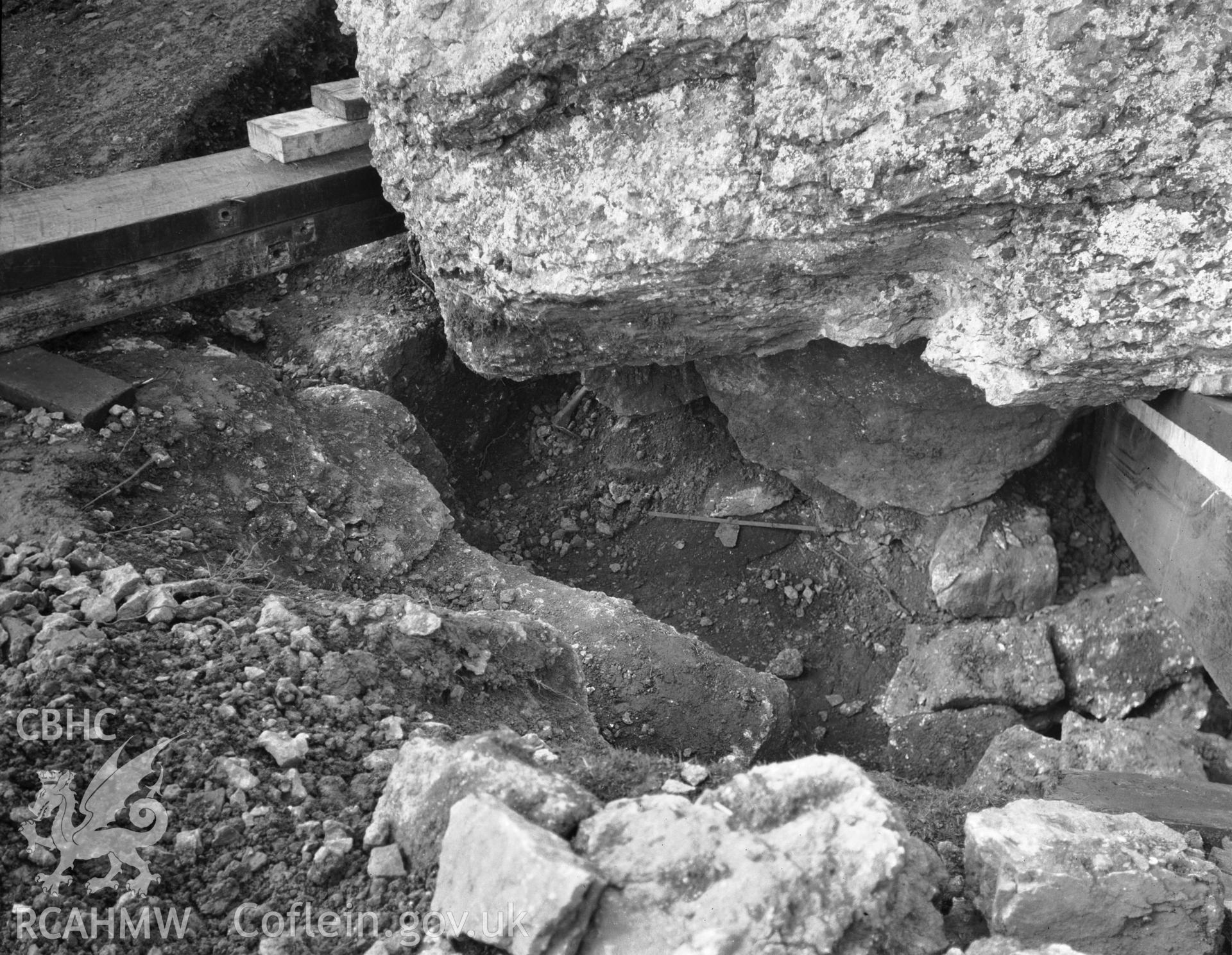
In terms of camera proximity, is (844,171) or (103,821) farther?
(844,171)

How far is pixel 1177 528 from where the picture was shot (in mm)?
2945

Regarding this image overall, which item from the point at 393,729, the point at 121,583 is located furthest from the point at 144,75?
the point at 393,729

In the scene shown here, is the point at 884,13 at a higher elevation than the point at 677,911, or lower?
higher

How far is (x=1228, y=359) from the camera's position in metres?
2.52

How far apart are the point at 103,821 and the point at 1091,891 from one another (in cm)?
175

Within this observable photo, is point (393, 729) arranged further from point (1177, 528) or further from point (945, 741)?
point (1177, 528)

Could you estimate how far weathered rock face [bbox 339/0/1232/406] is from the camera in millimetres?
2234

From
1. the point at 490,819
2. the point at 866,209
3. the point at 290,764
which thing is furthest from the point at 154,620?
the point at 866,209

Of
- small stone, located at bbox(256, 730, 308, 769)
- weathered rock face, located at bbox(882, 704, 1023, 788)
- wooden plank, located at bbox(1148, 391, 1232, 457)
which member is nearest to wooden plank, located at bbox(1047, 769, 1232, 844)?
weathered rock face, located at bbox(882, 704, 1023, 788)

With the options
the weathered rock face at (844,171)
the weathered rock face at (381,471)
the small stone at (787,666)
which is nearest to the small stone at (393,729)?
the weathered rock face at (381,471)

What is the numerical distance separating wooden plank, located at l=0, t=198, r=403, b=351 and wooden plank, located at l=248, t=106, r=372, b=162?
0.20 m

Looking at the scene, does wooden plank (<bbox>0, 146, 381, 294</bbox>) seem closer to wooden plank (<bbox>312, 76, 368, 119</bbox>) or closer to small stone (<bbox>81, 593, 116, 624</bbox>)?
wooden plank (<bbox>312, 76, 368, 119</bbox>)

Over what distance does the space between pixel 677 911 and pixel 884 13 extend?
1962mm

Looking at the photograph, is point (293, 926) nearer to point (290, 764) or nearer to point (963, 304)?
point (290, 764)
